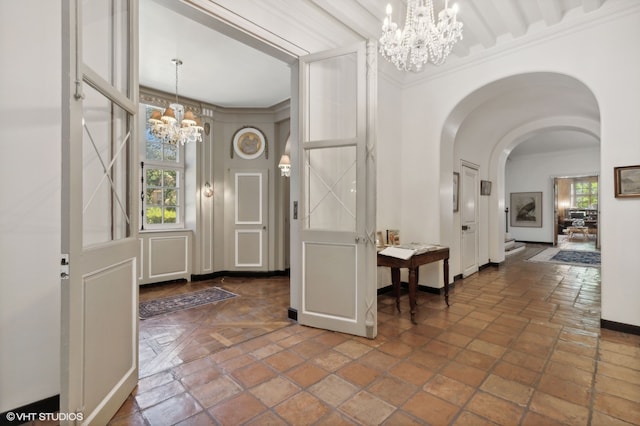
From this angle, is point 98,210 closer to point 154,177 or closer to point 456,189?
point 154,177

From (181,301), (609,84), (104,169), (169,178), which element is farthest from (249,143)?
(609,84)

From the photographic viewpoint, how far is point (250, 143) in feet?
19.8

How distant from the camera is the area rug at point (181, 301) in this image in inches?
149

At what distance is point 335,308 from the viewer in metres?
3.03

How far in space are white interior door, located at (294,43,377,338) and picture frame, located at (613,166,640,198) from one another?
2.63 meters

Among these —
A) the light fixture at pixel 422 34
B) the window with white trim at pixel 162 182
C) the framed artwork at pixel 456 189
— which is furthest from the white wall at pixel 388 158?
the window with white trim at pixel 162 182

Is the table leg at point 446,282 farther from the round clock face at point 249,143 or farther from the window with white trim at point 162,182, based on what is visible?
the window with white trim at point 162,182

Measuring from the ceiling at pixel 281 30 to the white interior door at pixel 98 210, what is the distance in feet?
2.80

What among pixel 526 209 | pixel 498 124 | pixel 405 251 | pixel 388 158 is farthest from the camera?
pixel 526 209


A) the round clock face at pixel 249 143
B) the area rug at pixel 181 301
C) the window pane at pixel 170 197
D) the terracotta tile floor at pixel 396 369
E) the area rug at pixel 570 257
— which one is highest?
the round clock face at pixel 249 143

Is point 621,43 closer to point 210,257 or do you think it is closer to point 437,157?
point 437,157

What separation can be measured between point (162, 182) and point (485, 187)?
21.9 ft

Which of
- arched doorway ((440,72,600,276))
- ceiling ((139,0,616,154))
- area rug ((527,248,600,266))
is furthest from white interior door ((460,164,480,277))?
Result: area rug ((527,248,600,266))

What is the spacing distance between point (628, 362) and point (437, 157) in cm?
298
